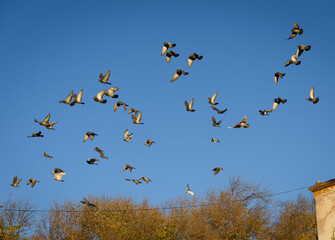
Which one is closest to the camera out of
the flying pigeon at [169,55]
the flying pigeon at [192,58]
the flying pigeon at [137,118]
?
the flying pigeon at [169,55]

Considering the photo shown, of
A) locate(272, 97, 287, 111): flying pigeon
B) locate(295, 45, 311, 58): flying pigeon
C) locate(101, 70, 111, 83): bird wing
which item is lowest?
locate(101, 70, 111, 83): bird wing

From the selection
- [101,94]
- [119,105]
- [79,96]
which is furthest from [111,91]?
[79,96]

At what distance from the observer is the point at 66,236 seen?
5138cm

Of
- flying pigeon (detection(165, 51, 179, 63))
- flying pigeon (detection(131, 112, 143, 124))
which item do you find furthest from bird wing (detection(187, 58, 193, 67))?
flying pigeon (detection(131, 112, 143, 124))

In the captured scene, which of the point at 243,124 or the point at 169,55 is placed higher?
the point at 169,55

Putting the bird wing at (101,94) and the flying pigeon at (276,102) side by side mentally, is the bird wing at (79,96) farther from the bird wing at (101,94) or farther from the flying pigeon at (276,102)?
the flying pigeon at (276,102)

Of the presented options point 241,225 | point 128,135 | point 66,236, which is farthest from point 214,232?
point 128,135

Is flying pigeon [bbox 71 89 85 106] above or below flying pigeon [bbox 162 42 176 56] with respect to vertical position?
below

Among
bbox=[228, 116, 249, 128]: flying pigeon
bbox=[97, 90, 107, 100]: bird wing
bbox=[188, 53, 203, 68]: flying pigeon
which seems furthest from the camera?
bbox=[228, 116, 249, 128]: flying pigeon

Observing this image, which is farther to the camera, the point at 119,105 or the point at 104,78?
the point at 119,105

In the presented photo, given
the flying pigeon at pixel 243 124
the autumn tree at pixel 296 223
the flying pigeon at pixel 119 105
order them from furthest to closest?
the autumn tree at pixel 296 223 → the flying pigeon at pixel 243 124 → the flying pigeon at pixel 119 105

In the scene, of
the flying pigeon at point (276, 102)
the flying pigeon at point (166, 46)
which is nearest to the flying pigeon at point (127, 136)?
the flying pigeon at point (166, 46)

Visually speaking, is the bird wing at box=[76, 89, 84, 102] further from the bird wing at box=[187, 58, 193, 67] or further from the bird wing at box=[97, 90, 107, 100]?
the bird wing at box=[187, 58, 193, 67]

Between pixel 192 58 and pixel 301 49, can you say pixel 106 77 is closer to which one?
pixel 192 58
